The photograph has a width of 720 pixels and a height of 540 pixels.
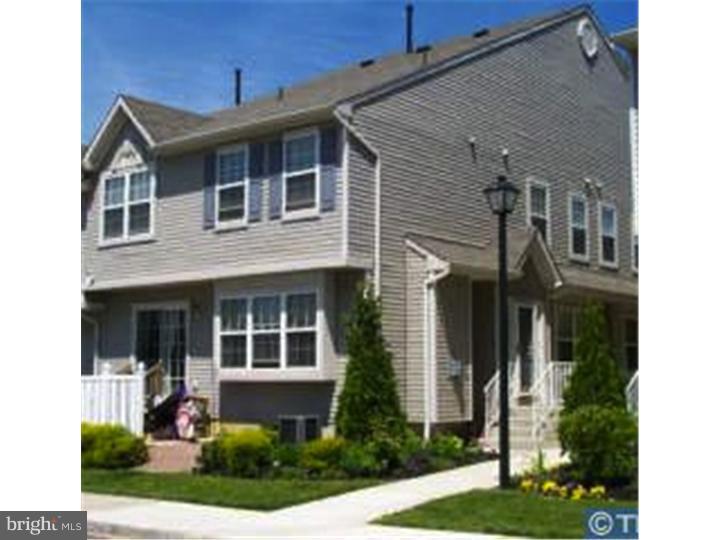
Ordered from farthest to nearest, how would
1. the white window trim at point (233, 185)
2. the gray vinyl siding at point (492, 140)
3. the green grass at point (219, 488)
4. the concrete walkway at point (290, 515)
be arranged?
the white window trim at point (233, 185) < the gray vinyl siding at point (492, 140) < the green grass at point (219, 488) < the concrete walkway at point (290, 515)

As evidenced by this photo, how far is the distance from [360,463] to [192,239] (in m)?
7.59

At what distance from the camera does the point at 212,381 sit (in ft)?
Answer: 73.5

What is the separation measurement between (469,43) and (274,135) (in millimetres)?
6008

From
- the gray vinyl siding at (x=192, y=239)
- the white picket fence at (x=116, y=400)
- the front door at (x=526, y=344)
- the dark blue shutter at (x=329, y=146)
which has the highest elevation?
the dark blue shutter at (x=329, y=146)

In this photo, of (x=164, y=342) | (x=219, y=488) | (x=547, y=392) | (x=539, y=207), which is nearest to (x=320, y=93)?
(x=539, y=207)

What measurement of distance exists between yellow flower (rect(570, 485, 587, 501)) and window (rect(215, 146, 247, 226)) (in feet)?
31.2

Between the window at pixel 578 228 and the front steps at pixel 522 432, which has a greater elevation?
the window at pixel 578 228

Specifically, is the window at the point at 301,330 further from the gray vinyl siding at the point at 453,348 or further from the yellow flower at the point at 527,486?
the yellow flower at the point at 527,486

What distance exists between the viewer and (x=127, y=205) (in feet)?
79.7

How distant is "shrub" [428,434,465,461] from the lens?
17812 mm

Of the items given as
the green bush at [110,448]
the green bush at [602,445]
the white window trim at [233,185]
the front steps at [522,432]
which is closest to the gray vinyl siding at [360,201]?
the white window trim at [233,185]

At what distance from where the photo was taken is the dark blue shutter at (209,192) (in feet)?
72.9

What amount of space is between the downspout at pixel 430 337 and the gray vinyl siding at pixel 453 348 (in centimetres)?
12
